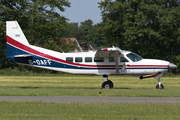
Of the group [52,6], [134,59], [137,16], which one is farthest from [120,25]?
[134,59]

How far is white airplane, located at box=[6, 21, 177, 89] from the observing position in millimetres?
21547

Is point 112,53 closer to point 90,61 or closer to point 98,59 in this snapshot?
point 98,59

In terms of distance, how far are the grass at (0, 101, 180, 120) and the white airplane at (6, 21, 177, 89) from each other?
9330 millimetres

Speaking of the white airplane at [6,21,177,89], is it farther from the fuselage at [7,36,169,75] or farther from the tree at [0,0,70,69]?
the tree at [0,0,70,69]

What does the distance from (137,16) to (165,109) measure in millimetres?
34568

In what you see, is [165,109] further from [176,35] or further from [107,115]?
[176,35]

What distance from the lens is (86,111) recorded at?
1105cm

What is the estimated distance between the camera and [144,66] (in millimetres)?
21609

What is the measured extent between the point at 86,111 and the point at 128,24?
3588 centimetres

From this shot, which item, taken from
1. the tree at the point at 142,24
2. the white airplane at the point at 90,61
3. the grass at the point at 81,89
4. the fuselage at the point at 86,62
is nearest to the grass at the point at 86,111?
the grass at the point at 81,89

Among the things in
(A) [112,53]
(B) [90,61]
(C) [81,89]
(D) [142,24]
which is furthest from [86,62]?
(D) [142,24]

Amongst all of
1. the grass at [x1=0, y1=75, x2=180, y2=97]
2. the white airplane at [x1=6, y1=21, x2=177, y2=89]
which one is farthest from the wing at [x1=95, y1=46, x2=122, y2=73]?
the grass at [x1=0, y1=75, x2=180, y2=97]

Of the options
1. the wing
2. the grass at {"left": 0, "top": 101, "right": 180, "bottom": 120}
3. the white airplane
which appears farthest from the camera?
the white airplane

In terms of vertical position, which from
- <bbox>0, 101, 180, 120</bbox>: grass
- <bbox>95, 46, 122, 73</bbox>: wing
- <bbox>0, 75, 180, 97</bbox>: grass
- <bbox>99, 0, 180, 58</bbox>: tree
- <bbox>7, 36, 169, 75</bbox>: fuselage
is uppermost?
<bbox>99, 0, 180, 58</bbox>: tree
